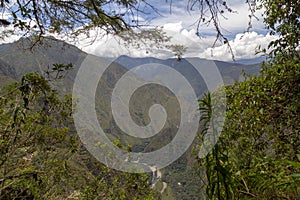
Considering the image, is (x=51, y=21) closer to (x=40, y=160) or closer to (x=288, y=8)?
(x=40, y=160)

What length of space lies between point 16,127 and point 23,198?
1.23 m

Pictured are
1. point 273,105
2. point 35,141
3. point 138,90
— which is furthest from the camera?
point 138,90

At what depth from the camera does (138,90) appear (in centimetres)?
6762

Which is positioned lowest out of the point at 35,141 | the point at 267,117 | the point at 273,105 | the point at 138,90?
the point at 138,90

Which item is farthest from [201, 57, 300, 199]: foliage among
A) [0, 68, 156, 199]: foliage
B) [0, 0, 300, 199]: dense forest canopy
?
[0, 68, 156, 199]: foliage

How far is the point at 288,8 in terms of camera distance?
347cm

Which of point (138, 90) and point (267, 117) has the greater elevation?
point (267, 117)

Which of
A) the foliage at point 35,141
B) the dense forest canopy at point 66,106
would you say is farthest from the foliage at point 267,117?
the foliage at point 35,141

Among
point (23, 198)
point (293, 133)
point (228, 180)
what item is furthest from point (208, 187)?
point (23, 198)

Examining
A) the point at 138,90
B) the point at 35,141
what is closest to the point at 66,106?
the point at 35,141

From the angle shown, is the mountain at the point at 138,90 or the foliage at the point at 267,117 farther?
the mountain at the point at 138,90

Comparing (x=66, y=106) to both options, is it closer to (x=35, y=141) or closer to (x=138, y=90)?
(x=35, y=141)

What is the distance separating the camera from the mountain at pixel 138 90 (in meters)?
3.61

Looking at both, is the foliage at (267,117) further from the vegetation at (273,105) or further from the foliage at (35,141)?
the foliage at (35,141)
